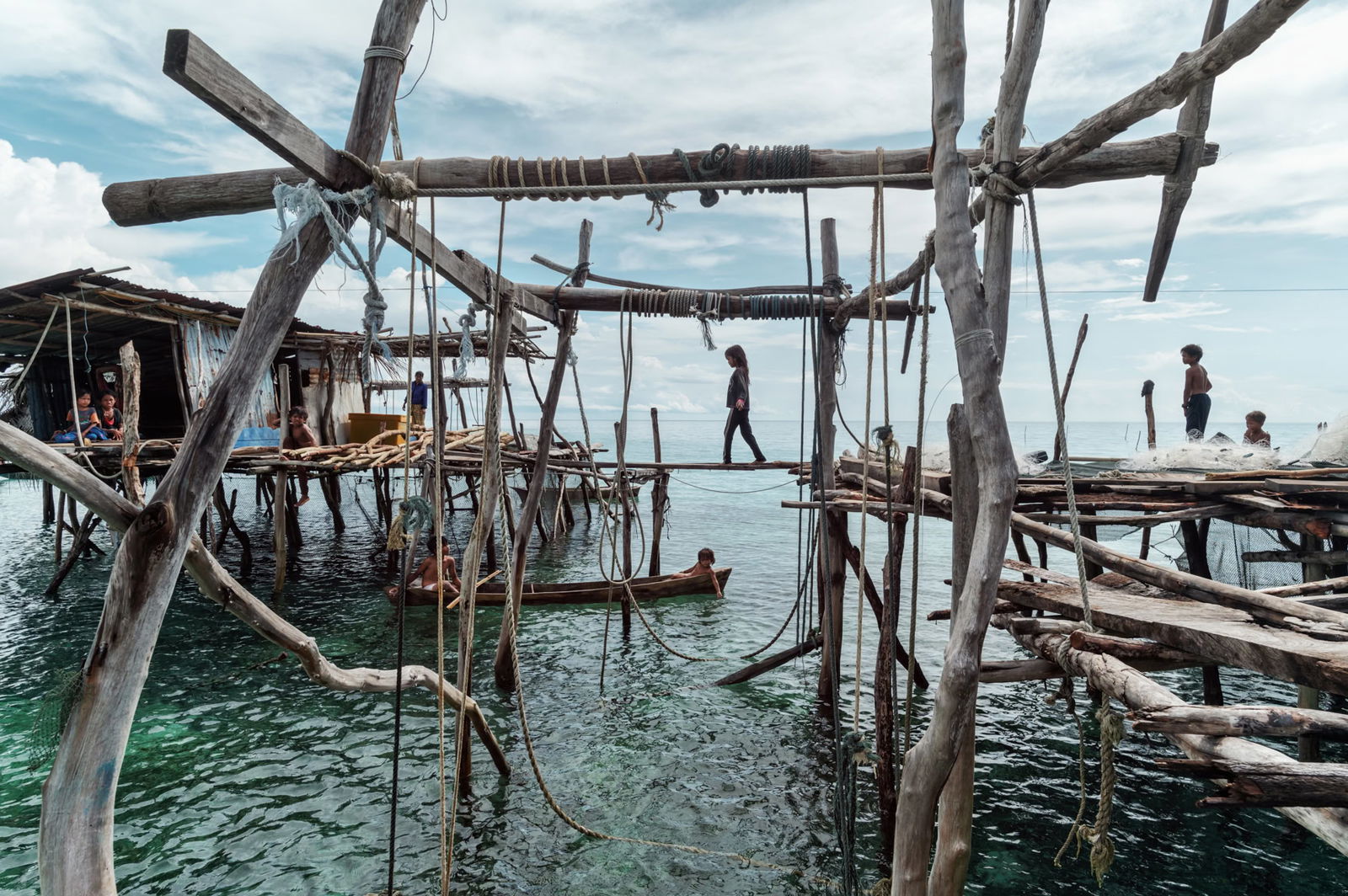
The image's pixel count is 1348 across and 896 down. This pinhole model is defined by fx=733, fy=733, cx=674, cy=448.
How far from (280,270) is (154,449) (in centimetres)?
1237

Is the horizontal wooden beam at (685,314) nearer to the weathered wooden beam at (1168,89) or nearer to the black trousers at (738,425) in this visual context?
the weathered wooden beam at (1168,89)

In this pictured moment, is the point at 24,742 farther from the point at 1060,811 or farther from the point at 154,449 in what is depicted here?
the point at 1060,811

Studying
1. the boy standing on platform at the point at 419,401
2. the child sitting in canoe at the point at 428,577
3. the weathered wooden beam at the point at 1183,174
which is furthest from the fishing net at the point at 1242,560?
the boy standing on platform at the point at 419,401

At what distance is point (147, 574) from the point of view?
3.15m

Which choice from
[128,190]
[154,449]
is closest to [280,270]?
[128,190]

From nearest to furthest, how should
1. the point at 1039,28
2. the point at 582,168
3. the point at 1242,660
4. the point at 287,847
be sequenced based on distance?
the point at 1039,28
the point at 1242,660
the point at 582,168
the point at 287,847

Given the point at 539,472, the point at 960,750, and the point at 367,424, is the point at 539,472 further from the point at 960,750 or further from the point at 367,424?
the point at 367,424

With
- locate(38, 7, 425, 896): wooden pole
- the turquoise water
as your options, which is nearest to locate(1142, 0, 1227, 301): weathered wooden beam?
locate(38, 7, 425, 896): wooden pole

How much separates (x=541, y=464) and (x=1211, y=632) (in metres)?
6.38

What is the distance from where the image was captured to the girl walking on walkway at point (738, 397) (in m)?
11.7

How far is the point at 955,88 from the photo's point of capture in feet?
10.2

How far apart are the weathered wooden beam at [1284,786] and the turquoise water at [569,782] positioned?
357 centimetres

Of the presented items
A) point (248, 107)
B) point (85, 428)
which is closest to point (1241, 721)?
point (248, 107)

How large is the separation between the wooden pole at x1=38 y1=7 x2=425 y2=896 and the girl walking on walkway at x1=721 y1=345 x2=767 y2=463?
827cm
